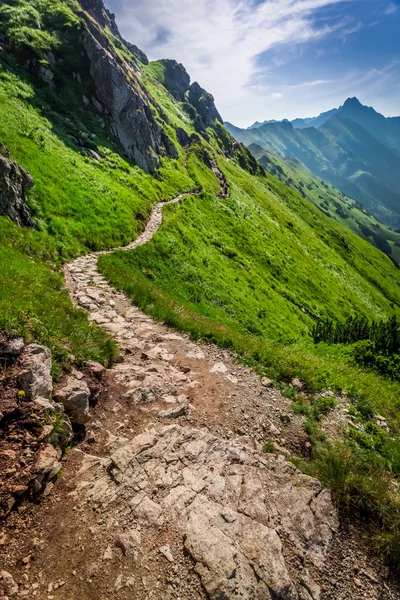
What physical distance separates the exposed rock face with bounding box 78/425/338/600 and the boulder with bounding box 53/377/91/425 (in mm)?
1282

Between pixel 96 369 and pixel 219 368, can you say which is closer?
pixel 96 369

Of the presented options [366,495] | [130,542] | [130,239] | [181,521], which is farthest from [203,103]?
[130,542]

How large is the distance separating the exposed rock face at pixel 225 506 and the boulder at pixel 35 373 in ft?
6.71

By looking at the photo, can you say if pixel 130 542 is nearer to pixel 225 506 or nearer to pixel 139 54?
pixel 225 506

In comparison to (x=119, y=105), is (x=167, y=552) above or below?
below

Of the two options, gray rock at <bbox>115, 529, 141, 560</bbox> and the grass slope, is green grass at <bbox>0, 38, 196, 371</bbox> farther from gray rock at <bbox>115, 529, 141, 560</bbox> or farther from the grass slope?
gray rock at <bbox>115, 529, 141, 560</bbox>

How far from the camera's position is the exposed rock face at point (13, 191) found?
776 inches

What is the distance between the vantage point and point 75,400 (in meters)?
7.90

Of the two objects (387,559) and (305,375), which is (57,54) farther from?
(387,559)

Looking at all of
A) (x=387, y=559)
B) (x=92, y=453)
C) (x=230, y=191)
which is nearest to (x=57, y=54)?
(x=230, y=191)

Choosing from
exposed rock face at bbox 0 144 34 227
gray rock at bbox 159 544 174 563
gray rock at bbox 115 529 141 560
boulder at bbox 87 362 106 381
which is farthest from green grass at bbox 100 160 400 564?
exposed rock face at bbox 0 144 34 227

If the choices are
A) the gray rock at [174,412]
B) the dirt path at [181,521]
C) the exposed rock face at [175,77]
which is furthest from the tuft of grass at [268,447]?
the exposed rock face at [175,77]

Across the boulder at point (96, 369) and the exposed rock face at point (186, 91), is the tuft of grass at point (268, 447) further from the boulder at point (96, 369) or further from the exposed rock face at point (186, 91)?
the exposed rock face at point (186, 91)

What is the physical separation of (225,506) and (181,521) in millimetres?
1003
